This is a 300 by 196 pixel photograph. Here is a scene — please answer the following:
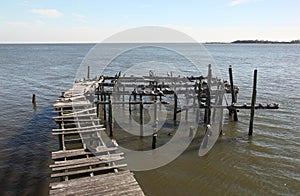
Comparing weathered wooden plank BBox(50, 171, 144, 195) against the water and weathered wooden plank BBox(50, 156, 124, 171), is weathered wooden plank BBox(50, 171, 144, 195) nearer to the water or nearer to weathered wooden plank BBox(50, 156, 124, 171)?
weathered wooden plank BBox(50, 156, 124, 171)

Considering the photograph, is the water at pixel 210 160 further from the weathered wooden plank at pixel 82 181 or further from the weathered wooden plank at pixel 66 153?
the weathered wooden plank at pixel 82 181

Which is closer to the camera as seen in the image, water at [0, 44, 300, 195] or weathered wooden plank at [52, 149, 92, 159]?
weathered wooden plank at [52, 149, 92, 159]

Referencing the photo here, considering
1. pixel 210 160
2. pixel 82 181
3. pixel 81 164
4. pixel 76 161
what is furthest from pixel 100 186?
pixel 210 160

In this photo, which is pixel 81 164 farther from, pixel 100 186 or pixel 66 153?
pixel 100 186

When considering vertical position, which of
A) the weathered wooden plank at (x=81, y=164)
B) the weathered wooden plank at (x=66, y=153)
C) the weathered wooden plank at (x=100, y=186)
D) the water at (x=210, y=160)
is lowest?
the water at (x=210, y=160)

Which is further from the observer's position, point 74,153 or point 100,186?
point 74,153

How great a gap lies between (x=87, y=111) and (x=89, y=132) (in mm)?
3106

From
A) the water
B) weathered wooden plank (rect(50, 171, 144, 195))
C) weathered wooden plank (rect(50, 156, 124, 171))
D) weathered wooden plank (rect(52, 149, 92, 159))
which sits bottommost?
the water

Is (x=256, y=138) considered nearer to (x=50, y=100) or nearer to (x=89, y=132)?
(x=89, y=132)

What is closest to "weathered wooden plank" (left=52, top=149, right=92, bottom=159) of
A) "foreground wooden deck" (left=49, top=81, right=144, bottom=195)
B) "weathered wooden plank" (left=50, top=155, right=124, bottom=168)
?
"foreground wooden deck" (left=49, top=81, right=144, bottom=195)

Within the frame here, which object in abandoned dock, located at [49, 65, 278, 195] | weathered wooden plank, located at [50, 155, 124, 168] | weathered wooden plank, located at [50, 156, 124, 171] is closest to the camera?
abandoned dock, located at [49, 65, 278, 195]

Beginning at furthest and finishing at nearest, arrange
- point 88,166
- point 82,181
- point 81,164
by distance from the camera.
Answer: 1. point 88,166
2. point 81,164
3. point 82,181

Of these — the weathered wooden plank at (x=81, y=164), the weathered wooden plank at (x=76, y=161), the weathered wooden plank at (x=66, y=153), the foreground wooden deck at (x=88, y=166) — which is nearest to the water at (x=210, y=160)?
the foreground wooden deck at (x=88, y=166)

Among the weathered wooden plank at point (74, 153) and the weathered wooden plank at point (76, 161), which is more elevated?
the weathered wooden plank at point (74, 153)
